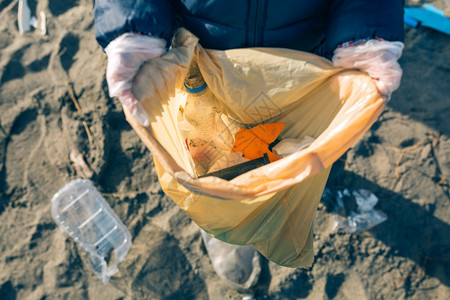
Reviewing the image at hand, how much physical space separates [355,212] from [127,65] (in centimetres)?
139

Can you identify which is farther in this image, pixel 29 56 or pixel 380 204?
pixel 29 56

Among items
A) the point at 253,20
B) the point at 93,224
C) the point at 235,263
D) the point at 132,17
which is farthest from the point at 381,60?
the point at 93,224

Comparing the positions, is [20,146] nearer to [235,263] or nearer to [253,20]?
[235,263]

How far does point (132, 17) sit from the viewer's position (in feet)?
2.96

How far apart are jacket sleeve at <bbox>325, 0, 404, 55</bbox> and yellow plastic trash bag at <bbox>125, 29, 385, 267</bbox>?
0.40 ft

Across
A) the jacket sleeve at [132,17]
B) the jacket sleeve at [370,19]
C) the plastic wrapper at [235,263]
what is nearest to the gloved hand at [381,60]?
the jacket sleeve at [370,19]

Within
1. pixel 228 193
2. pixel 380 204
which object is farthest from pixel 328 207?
pixel 228 193

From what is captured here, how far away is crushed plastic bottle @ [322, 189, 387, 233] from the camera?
1714mm

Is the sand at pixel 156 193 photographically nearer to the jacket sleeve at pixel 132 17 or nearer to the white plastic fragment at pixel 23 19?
the white plastic fragment at pixel 23 19

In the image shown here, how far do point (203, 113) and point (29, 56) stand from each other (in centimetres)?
147

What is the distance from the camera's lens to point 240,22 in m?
1.01

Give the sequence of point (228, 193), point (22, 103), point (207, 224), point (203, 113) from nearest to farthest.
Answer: point (228, 193), point (207, 224), point (203, 113), point (22, 103)

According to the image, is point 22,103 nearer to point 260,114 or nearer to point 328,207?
point 260,114

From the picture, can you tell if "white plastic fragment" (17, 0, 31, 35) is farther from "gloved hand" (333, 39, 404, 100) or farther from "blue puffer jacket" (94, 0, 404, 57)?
"gloved hand" (333, 39, 404, 100)
